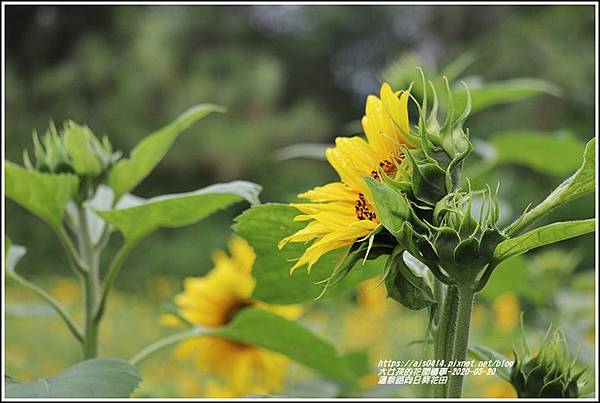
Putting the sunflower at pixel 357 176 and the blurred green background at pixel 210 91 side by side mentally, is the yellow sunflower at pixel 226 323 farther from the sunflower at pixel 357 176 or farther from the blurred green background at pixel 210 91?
the blurred green background at pixel 210 91

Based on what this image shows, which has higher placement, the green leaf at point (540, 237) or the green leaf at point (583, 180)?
the green leaf at point (583, 180)

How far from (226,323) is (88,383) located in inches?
12.6

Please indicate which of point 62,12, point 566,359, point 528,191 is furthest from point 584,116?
point 566,359

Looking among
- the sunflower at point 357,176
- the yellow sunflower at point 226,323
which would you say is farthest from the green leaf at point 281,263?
the yellow sunflower at point 226,323

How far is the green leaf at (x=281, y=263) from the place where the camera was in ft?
1.26

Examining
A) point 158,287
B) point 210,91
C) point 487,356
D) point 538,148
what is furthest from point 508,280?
point 210,91

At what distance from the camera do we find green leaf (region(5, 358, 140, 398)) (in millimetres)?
382

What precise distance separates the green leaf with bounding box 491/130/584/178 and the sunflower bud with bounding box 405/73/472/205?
0.50 meters

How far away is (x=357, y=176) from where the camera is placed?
0.34 meters

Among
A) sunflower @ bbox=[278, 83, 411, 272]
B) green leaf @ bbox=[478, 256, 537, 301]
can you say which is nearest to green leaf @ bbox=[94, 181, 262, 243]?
sunflower @ bbox=[278, 83, 411, 272]

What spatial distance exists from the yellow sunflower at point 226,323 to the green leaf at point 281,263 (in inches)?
10.9

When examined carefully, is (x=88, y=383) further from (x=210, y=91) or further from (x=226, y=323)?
(x=210, y=91)

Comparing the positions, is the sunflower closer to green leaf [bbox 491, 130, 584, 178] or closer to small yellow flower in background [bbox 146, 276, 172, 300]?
green leaf [bbox 491, 130, 584, 178]

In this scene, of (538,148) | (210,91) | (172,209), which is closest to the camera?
(172,209)
